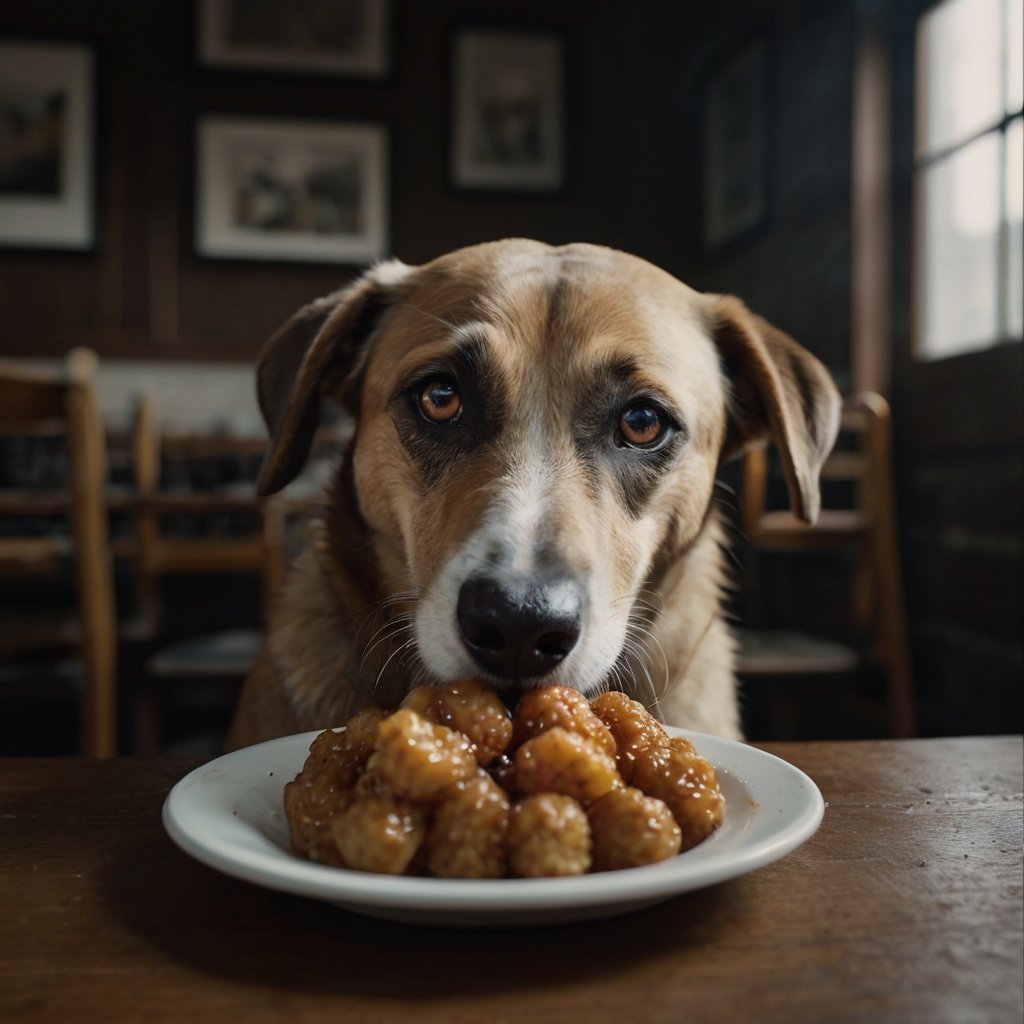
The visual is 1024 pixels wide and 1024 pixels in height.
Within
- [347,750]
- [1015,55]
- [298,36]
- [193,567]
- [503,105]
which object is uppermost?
[298,36]

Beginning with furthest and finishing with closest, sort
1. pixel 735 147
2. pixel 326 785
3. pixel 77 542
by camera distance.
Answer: pixel 735 147 < pixel 77 542 < pixel 326 785

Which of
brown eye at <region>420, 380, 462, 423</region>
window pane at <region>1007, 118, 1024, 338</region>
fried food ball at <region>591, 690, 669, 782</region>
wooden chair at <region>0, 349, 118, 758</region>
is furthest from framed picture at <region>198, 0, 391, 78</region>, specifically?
→ fried food ball at <region>591, 690, 669, 782</region>

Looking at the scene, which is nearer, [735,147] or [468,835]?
[468,835]

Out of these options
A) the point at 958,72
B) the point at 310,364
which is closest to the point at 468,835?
the point at 310,364

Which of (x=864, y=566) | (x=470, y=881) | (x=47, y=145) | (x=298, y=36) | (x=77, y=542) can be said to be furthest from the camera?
(x=298, y=36)

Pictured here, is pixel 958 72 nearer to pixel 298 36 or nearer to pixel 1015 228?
pixel 1015 228

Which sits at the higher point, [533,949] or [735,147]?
[735,147]

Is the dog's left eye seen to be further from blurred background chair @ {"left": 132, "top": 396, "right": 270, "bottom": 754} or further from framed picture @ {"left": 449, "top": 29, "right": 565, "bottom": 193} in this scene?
framed picture @ {"left": 449, "top": 29, "right": 565, "bottom": 193}

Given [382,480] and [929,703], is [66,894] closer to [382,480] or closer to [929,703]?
[382,480]

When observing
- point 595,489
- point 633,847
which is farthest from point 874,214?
point 633,847
